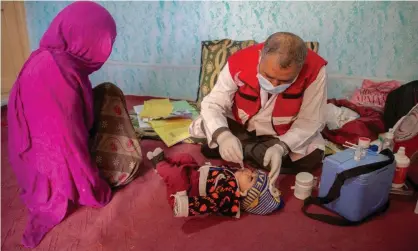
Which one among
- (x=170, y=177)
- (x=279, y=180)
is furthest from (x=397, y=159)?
(x=170, y=177)

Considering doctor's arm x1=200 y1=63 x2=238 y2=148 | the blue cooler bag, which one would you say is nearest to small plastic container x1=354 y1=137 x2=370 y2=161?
the blue cooler bag

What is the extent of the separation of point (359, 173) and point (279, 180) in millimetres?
464

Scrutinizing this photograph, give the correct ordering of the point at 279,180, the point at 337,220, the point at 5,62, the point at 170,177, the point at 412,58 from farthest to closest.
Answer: the point at 5,62 → the point at 412,58 → the point at 279,180 → the point at 170,177 → the point at 337,220

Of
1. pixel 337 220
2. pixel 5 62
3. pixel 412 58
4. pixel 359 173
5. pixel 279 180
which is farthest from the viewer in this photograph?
pixel 5 62

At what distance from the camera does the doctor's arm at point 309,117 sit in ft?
4.90

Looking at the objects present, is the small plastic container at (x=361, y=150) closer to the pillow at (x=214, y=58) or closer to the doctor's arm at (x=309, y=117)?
the doctor's arm at (x=309, y=117)

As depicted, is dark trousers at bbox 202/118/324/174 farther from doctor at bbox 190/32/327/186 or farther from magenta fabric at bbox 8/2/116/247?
magenta fabric at bbox 8/2/116/247

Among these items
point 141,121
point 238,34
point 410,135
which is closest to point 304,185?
point 410,135

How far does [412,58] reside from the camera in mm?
2131

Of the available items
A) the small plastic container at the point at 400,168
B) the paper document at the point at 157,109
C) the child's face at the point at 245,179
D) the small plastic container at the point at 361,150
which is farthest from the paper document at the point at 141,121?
the small plastic container at the point at 400,168

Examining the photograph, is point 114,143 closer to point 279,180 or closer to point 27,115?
point 27,115

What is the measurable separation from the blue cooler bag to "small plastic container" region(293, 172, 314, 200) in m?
0.07

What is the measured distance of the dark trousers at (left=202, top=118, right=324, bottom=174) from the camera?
62.5 inches

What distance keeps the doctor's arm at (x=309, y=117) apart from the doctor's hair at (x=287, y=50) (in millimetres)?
243
